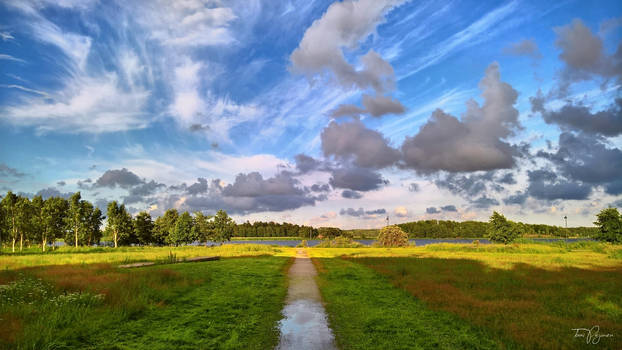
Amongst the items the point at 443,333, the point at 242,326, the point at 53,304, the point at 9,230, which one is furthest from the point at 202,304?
the point at 9,230

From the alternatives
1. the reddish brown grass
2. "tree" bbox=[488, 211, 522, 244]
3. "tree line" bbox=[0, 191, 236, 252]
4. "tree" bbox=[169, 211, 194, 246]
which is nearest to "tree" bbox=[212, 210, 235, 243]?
"tree line" bbox=[0, 191, 236, 252]

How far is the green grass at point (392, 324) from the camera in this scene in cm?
920

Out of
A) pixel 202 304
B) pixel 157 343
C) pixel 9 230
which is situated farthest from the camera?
pixel 9 230

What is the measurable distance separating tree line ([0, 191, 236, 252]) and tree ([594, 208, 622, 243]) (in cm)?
10293

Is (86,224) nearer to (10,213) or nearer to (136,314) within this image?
(10,213)

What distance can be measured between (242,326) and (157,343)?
Answer: 103 inches

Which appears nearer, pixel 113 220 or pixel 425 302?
pixel 425 302

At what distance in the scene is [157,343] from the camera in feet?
30.2

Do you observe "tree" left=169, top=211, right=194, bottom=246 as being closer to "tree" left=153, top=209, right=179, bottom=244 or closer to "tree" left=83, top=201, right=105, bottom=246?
"tree" left=153, top=209, right=179, bottom=244

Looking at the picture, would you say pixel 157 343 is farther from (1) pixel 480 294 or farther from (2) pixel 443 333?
(1) pixel 480 294

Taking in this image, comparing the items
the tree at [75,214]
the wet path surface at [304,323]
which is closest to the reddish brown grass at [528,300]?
the wet path surface at [304,323]

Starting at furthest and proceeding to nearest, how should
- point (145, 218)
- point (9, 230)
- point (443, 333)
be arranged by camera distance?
point (145, 218), point (9, 230), point (443, 333)

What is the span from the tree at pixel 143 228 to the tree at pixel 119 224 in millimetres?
2019

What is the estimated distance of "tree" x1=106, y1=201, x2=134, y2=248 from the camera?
8962cm
